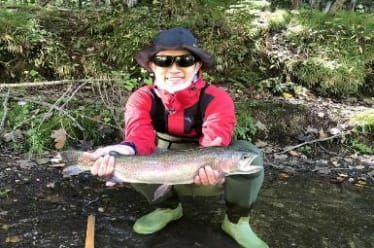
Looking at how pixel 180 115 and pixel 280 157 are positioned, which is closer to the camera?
pixel 180 115

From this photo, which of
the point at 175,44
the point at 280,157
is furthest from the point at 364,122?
Result: the point at 175,44

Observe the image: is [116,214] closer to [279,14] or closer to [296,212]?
[296,212]

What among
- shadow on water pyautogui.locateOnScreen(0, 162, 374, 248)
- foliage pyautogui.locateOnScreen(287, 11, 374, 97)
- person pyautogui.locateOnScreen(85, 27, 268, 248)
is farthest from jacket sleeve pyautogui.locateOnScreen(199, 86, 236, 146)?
foliage pyautogui.locateOnScreen(287, 11, 374, 97)

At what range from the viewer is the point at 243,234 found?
155 inches

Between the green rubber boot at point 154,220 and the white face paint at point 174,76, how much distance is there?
3.46ft

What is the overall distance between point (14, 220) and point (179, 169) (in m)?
1.66

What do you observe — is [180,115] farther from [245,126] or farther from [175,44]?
[245,126]

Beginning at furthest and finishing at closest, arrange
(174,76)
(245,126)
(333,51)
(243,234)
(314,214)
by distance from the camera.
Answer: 1. (333,51)
2. (245,126)
3. (314,214)
4. (243,234)
5. (174,76)

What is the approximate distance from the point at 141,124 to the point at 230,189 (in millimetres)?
808

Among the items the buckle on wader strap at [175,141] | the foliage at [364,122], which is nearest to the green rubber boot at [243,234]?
the buckle on wader strap at [175,141]

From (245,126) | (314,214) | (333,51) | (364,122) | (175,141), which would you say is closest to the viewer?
(175,141)

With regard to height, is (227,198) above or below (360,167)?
above

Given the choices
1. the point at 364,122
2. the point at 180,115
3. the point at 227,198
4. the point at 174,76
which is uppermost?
the point at 174,76

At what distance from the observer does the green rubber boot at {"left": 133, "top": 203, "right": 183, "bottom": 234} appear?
4.11 m
